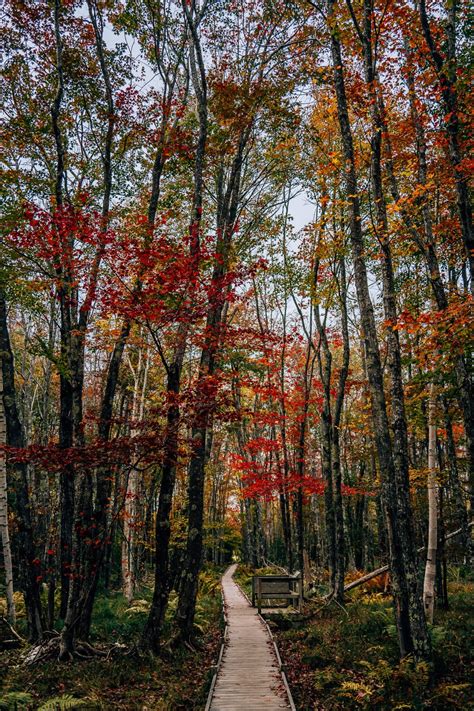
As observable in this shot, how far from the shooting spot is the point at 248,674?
760cm

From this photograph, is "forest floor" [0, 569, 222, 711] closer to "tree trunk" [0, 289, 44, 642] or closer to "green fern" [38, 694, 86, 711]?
"green fern" [38, 694, 86, 711]

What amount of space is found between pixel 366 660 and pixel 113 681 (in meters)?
4.28

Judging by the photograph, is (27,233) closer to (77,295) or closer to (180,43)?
(77,295)

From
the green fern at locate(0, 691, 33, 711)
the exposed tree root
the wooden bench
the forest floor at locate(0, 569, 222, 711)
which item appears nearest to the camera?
the green fern at locate(0, 691, 33, 711)

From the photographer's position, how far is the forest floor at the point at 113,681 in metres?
6.01

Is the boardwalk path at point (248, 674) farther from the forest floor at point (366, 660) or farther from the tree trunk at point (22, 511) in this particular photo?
the tree trunk at point (22, 511)

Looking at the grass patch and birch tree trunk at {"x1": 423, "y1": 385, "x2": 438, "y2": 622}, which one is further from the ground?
birch tree trunk at {"x1": 423, "y1": 385, "x2": 438, "y2": 622}

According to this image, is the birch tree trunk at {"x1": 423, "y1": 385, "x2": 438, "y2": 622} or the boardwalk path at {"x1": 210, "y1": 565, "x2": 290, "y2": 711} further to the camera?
the birch tree trunk at {"x1": 423, "y1": 385, "x2": 438, "y2": 622}

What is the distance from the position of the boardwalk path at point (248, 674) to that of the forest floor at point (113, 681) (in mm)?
311

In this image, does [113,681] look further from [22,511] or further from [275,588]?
[275,588]

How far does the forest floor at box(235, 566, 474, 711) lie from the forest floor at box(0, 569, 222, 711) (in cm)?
167

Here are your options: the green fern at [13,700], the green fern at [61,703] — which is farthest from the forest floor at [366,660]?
the green fern at [13,700]

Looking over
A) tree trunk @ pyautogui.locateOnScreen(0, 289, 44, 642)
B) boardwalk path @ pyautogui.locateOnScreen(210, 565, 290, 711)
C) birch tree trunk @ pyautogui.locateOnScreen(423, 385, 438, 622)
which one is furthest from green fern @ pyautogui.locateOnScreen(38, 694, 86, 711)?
birch tree trunk @ pyautogui.locateOnScreen(423, 385, 438, 622)

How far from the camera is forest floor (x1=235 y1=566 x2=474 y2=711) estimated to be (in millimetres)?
6031
